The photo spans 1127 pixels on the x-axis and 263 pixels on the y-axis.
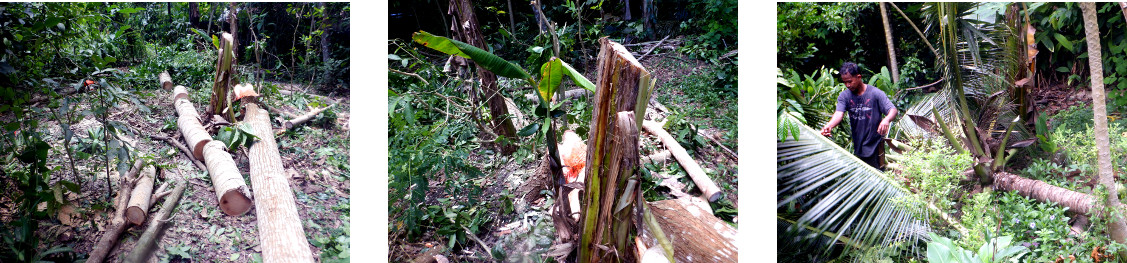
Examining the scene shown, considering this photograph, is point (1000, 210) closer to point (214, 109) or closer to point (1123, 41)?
point (1123, 41)

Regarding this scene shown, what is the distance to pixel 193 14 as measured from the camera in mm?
2574

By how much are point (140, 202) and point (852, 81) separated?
9.47 ft

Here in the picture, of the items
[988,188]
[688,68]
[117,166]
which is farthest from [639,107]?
[117,166]

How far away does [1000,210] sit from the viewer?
105 inches

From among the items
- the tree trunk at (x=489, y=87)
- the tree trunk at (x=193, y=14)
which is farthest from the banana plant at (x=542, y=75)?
the tree trunk at (x=193, y=14)

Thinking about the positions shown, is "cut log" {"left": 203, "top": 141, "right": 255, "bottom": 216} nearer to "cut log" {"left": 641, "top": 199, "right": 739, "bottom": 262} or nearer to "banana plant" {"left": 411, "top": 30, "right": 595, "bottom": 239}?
"banana plant" {"left": 411, "top": 30, "right": 595, "bottom": 239}

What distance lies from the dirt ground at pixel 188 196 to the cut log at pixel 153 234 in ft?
0.07

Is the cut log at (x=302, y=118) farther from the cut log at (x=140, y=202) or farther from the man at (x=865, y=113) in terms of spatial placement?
the man at (x=865, y=113)

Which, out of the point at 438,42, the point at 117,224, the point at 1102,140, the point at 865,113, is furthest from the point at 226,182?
→ the point at 1102,140

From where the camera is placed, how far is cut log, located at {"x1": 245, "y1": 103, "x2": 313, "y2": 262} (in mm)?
2549

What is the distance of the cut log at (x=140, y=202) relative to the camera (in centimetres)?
255

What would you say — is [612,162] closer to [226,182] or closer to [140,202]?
[226,182]

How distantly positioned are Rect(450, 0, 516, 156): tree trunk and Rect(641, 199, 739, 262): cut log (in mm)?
706

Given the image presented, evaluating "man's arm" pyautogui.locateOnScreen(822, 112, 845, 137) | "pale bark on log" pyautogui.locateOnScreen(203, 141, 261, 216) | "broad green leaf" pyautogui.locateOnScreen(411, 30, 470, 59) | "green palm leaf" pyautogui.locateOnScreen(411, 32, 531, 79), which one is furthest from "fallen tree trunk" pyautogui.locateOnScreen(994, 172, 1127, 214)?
"pale bark on log" pyautogui.locateOnScreen(203, 141, 261, 216)
